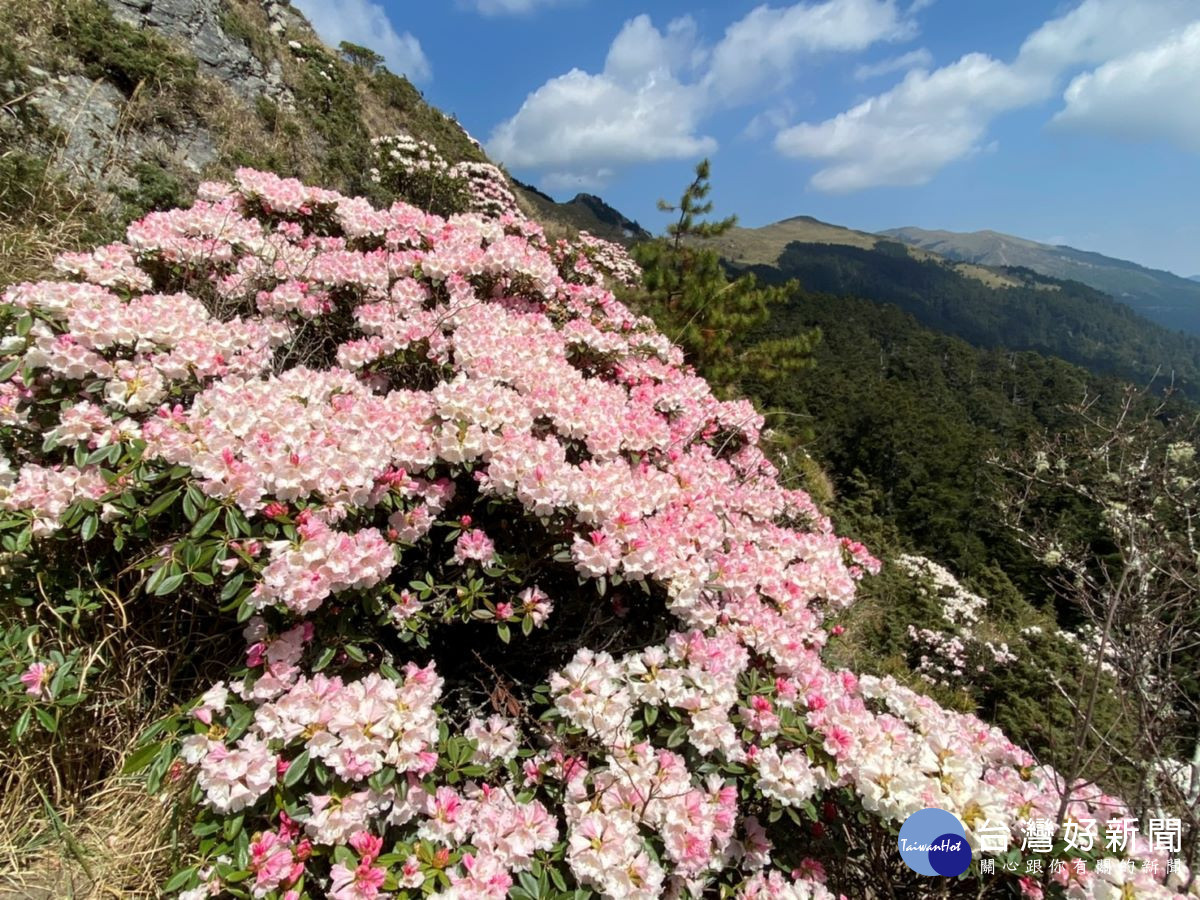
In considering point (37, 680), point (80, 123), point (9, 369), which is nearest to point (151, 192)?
point (80, 123)

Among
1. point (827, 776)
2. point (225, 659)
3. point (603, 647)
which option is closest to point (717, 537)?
point (603, 647)

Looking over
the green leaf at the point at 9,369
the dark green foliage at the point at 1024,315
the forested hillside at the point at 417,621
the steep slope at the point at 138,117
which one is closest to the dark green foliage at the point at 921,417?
the steep slope at the point at 138,117

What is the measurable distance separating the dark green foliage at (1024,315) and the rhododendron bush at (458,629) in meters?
170

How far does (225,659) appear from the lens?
7.52 feet

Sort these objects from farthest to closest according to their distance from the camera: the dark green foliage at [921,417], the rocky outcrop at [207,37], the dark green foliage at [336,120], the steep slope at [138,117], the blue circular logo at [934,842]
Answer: the dark green foliage at [921,417] → the dark green foliage at [336,120] → the rocky outcrop at [207,37] → the steep slope at [138,117] → the blue circular logo at [934,842]

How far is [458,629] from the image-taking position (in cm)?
243

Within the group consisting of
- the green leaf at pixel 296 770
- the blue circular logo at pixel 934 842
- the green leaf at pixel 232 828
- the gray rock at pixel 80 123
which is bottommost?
the blue circular logo at pixel 934 842

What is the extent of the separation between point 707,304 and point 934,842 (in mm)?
6275

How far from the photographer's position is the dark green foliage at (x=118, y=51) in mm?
5586

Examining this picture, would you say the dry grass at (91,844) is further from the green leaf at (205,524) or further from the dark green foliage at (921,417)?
the dark green foliage at (921,417)

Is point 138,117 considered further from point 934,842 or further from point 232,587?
point 934,842

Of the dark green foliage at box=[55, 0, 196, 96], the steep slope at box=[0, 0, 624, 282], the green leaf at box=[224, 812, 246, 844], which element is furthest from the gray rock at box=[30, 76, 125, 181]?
the green leaf at box=[224, 812, 246, 844]

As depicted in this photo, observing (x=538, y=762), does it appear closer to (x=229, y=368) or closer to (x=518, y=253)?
(x=229, y=368)

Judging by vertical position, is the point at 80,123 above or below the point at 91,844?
above
